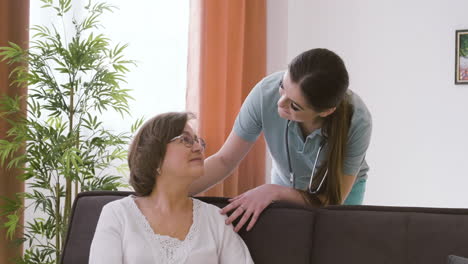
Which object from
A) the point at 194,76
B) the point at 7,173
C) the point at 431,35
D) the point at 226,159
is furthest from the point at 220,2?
the point at 226,159

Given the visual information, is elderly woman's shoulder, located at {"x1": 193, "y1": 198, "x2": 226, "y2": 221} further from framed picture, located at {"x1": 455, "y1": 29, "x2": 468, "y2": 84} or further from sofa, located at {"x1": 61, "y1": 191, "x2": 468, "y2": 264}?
framed picture, located at {"x1": 455, "y1": 29, "x2": 468, "y2": 84}

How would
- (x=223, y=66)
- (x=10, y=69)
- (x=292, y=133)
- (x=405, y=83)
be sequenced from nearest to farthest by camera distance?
1. (x=292, y=133)
2. (x=10, y=69)
3. (x=223, y=66)
4. (x=405, y=83)

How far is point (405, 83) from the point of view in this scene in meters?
4.74

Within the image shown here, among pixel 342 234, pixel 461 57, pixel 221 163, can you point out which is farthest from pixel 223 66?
pixel 342 234

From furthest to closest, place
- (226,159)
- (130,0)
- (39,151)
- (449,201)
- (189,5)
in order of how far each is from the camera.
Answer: (449,201)
(189,5)
(130,0)
(39,151)
(226,159)

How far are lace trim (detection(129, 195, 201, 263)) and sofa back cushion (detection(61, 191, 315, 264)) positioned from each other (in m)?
0.16

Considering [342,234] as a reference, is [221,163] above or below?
above

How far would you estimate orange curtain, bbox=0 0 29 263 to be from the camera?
9.70 ft

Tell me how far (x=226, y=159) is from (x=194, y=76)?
195cm

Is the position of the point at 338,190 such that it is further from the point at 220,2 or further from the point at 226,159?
the point at 220,2

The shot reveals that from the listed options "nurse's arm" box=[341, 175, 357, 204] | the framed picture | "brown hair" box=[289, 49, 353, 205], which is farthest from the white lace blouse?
the framed picture

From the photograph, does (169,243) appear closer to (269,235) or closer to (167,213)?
(167,213)

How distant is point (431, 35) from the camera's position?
4.70 meters

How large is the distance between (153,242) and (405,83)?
11.1ft
